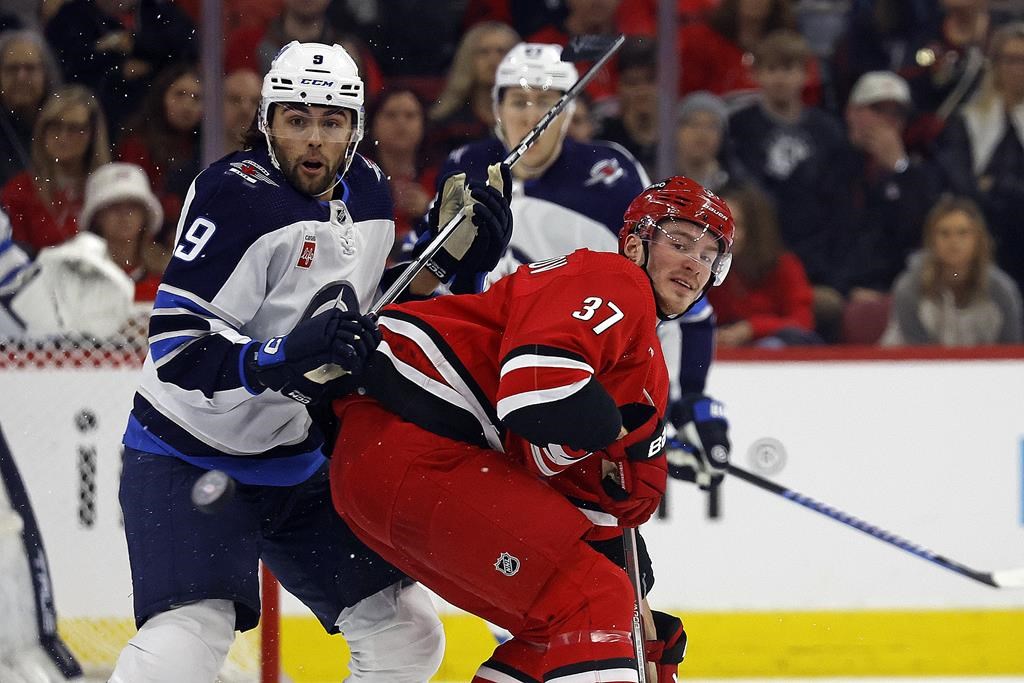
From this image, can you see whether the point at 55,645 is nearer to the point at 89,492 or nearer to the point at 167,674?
the point at 89,492

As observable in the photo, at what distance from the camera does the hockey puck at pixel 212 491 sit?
243 centimetres

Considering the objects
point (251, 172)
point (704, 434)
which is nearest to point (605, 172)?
point (704, 434)

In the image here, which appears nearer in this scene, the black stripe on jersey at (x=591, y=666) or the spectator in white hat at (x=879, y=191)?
the black stripe on jersey at (x=591, y=666)

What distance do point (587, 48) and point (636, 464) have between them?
1.06 metres

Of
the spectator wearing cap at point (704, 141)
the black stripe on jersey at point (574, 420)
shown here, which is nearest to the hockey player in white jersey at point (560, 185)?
the spectator wearing cap at point (704, 141)

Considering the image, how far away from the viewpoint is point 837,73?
4332mm

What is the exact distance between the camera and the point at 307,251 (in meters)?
2.52

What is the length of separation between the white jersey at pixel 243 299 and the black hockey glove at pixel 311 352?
0.06 m

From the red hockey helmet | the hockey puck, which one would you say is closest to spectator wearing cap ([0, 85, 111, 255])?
the hockey puck

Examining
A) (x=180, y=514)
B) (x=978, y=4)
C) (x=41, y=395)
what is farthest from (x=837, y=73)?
(x=180, y=514)

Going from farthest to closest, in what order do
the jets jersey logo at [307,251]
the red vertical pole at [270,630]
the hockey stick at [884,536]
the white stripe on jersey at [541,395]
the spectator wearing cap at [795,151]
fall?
the spectator wearing cap at [795,151] → the red vertical pole at [270,630] → the hockey stick at [884,536] → the jets jersey logo at [307,251] → the white stripe on jersey at [541,395]

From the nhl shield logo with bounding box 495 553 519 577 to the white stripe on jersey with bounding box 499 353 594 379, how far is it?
29 centimetres

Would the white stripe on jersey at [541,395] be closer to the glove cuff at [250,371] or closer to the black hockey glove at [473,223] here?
the glove cuff at [250,371]

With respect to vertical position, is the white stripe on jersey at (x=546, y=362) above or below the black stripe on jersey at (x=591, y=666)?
above
